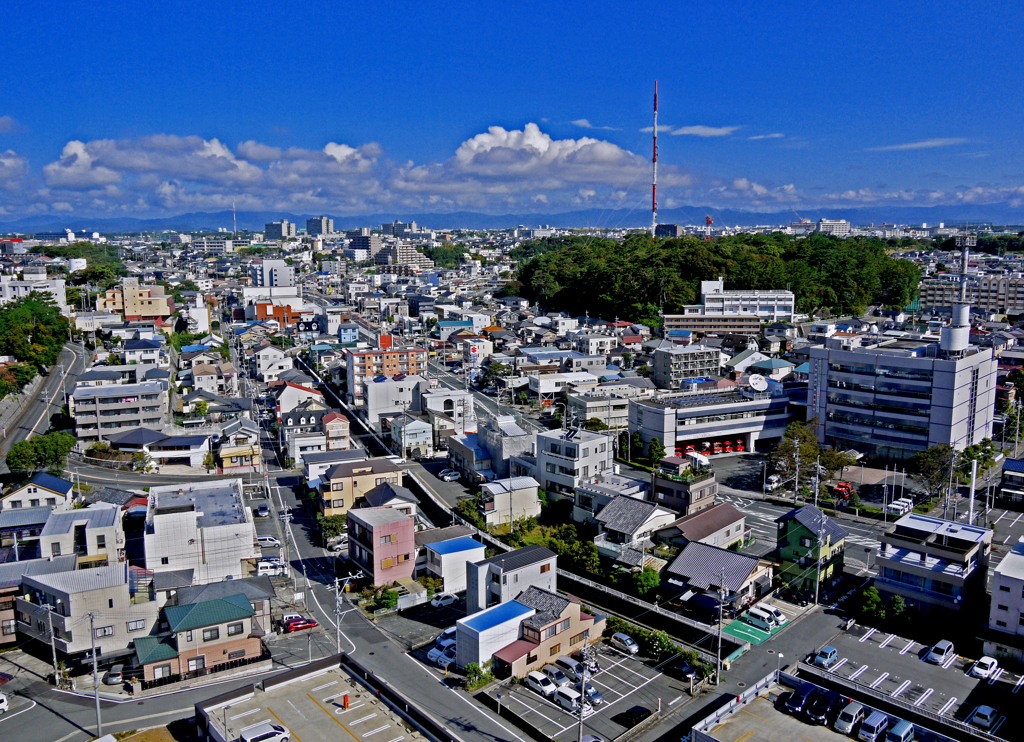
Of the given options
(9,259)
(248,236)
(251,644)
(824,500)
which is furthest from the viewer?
(248,236)

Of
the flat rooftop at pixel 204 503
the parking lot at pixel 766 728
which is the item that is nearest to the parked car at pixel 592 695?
the parking lot at pixel 766 728

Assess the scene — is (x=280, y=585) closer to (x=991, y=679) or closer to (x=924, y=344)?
(x=991, y=679)

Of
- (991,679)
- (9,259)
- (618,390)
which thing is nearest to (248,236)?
(9,259)

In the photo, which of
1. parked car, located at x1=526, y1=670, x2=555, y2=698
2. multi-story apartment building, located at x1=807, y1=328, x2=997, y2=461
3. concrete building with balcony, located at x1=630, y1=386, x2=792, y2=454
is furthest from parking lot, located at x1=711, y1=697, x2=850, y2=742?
multi-story apartment building, located at x1=807, y1=328, x2=997, y2=461

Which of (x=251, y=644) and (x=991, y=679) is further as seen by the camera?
(x=251, y=644)

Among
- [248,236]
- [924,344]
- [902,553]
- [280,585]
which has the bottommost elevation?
[280,585]

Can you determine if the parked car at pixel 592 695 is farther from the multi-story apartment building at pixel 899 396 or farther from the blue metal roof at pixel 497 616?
the multi-story apartment building at pixel 899 396

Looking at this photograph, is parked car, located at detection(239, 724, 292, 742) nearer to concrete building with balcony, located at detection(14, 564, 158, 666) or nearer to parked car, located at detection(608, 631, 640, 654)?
concrete building with balcony, located at detection(14, 564, 158, 666)
